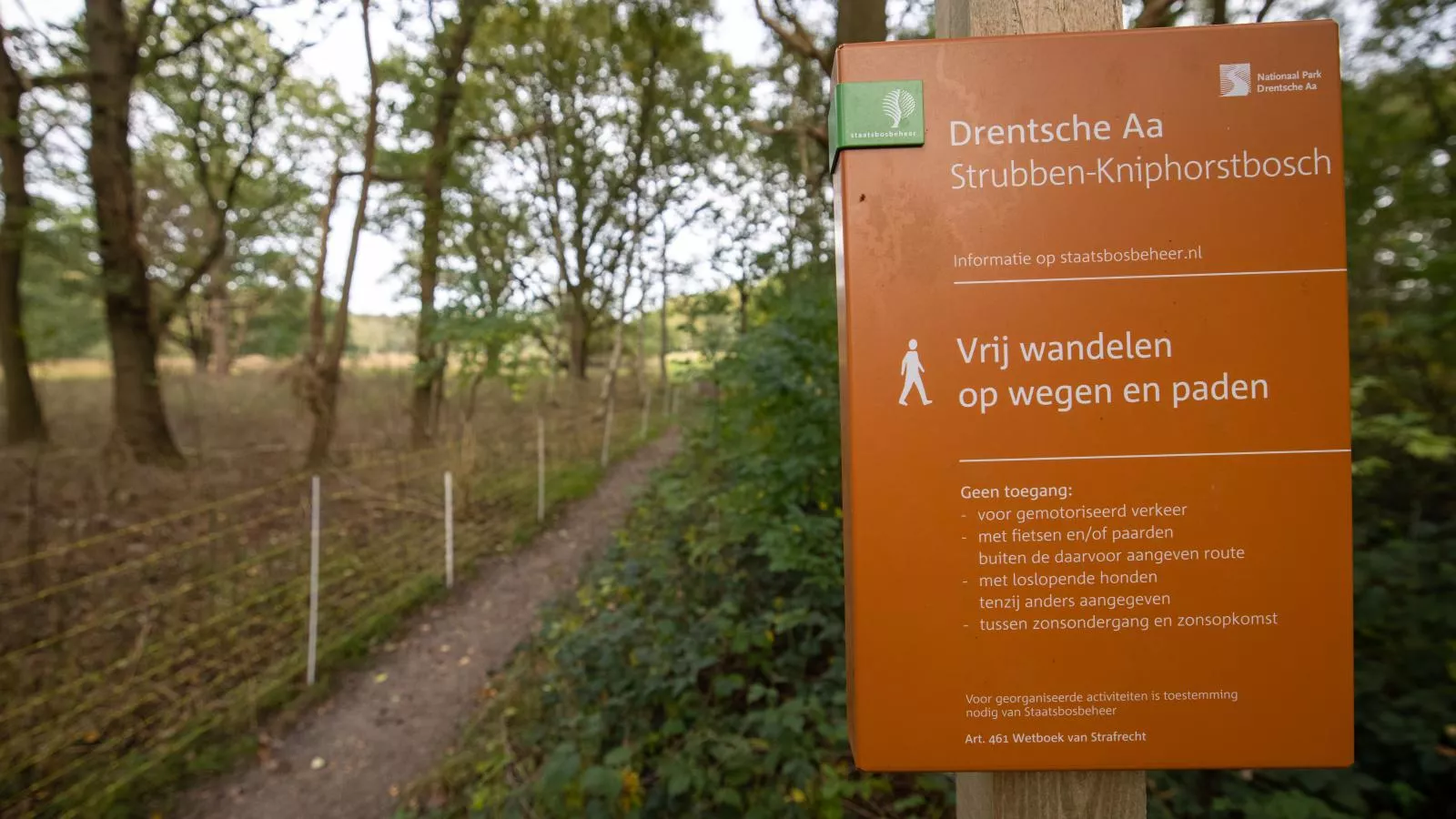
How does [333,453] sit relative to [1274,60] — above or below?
below

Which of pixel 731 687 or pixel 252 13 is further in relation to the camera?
pixel 252 13

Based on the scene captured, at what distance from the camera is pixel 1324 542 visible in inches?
46.3

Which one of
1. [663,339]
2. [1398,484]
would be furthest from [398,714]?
[663,339]

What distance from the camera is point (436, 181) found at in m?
10.9

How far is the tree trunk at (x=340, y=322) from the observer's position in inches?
351

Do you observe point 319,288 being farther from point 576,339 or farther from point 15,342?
point 576,339

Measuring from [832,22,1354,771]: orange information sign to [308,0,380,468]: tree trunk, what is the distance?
30.7 feet

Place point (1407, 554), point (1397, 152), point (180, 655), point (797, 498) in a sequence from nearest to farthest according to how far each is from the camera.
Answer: point (1407, 554), point (1397, 152), point (797, 498), point (180, 655)

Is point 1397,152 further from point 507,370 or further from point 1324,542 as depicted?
point 507,370

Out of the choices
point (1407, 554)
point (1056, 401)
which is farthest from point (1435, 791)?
point (1056, 401)

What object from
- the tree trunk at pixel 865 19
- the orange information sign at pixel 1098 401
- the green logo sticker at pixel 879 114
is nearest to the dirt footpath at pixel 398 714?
the orange information sign at pixel 1098 401

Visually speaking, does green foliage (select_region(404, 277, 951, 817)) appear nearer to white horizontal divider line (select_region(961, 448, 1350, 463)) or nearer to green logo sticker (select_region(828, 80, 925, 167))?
white horizontal divider line (select_region(961, 448, 1350, 463))

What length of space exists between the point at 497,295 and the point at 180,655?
530 cm

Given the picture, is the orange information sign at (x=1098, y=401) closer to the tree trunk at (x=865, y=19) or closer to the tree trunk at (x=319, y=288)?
the tree trunk at (x=865, y=19)
